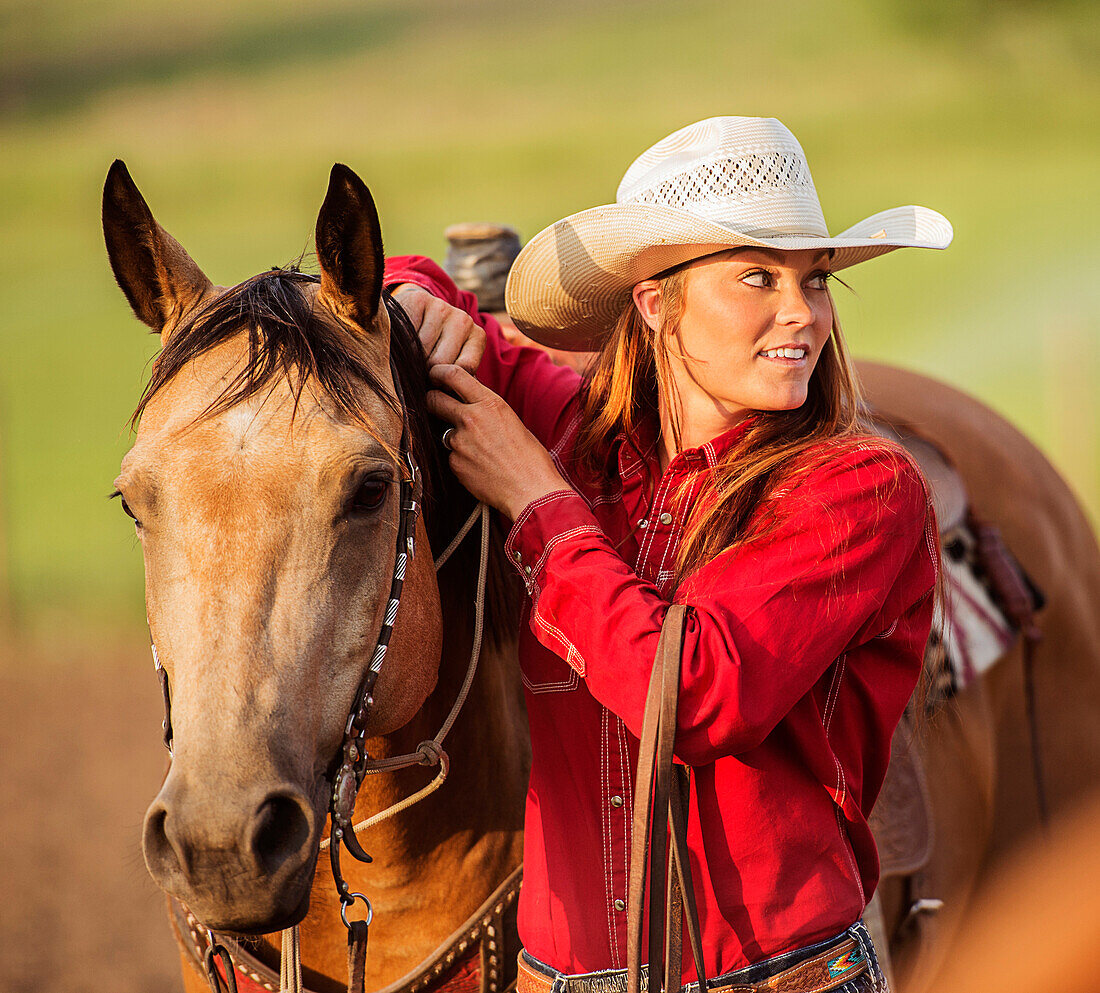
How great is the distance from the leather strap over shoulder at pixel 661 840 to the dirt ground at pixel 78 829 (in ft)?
7.77

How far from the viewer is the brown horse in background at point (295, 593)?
1013 mm

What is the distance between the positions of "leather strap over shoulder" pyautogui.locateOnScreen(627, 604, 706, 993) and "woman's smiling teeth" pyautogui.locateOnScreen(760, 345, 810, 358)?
1.36ft

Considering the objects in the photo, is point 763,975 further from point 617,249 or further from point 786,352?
point 617,249

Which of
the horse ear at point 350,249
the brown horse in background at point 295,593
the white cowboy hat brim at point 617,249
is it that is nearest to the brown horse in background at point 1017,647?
the white cowboy hat brim at point 617,249

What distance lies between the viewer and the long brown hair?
1315mm

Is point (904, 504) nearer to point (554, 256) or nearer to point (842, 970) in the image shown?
point (842, 970)

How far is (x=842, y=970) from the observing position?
122cm

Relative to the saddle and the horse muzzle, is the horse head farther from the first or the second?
the saddle

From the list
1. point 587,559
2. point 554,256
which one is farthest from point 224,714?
point 554,256

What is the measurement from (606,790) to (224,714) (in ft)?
1.81

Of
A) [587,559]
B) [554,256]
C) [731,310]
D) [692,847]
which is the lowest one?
[692,847]

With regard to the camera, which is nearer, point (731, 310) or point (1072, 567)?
point (731, 310)

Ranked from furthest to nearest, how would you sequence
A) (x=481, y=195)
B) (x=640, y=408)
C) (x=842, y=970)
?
(x=481, y=195)
(x=640, y=408)
(x=842, y=970)

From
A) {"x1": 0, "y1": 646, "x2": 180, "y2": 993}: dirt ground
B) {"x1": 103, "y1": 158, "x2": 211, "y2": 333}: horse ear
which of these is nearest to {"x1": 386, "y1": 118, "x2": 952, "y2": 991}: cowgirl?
{"x1": 103, "y1": 158, "x2": 211, "y2": 333}: horse ear
